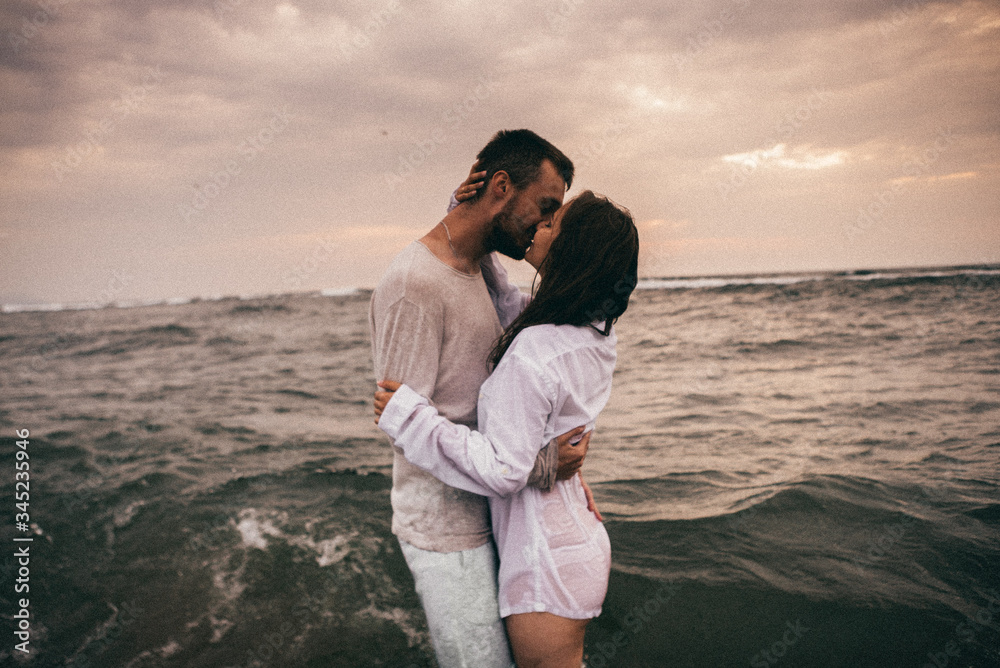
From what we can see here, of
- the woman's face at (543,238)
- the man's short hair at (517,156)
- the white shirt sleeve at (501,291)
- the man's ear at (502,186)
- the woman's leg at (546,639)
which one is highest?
the man's short hair at (517,156)

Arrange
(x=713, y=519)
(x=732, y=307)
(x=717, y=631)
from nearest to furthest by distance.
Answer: (x=717, y=631) → (x=713, y=519) → (x=732, y=307)

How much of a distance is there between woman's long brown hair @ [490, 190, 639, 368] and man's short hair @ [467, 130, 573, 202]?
30 cm

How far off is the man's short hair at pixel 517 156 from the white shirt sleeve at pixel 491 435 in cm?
78

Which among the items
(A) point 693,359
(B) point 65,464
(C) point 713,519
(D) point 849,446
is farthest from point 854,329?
(B) point 65,464

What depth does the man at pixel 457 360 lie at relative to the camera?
1892 millimetres

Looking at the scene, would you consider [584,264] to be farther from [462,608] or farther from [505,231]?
[462,608]

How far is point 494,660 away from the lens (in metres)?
1.97

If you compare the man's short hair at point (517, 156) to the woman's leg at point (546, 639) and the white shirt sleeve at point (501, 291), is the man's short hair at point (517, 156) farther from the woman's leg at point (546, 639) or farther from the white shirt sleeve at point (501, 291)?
the woman's leg at point (546, 639)

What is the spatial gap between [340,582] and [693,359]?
34.8ft

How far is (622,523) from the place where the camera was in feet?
16.6

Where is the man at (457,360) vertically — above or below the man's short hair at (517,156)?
below

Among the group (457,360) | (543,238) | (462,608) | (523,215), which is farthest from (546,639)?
(523,215)

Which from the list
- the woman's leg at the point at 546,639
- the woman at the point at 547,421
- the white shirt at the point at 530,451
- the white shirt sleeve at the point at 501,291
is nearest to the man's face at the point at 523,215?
the woman at the point at 547,421

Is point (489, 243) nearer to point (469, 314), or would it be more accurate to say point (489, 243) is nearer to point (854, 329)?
point (469, 314)
